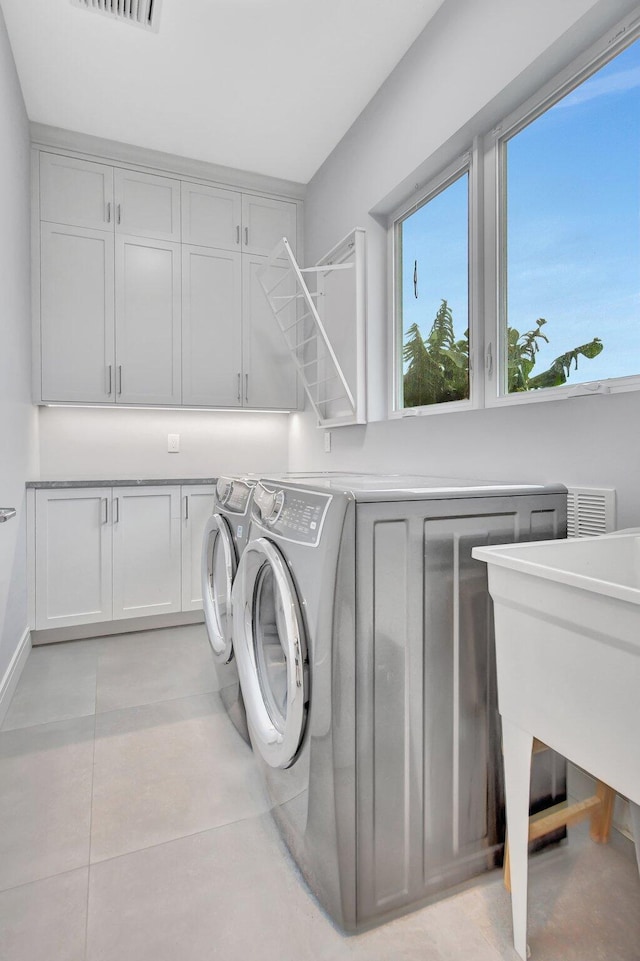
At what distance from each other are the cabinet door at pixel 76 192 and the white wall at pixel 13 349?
0.12m

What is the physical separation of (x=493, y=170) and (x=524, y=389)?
857 millimetres

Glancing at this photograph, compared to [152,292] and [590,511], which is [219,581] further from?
[152,292]

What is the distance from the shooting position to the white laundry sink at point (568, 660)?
2.60ft

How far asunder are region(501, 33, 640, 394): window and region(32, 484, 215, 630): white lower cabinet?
2012mm

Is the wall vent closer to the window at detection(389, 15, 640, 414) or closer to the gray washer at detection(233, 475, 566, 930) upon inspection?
the gray washer at detection(233, 475, 566, 930)

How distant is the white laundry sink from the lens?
79cm

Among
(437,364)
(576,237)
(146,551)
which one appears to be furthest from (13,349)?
(576,237)

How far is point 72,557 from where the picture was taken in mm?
2766

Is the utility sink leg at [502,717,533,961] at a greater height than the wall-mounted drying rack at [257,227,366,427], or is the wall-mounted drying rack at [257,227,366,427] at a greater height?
the wall-mounted drying rack at [257,227,366,427]

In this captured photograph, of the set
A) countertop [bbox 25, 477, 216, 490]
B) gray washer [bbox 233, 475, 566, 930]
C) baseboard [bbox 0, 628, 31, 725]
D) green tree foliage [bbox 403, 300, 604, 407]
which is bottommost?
baseboard [bbox 0, 628, 31, 725]

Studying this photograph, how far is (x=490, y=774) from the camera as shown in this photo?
4.27 ft

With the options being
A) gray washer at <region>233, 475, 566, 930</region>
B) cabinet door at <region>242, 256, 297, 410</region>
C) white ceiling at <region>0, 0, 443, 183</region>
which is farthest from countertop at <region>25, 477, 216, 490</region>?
white ceiling at <region>0, 0, 443, 183</region>

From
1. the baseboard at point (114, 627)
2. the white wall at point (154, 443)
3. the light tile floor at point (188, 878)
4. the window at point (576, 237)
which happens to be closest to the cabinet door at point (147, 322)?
the white wall at point (154, 443)

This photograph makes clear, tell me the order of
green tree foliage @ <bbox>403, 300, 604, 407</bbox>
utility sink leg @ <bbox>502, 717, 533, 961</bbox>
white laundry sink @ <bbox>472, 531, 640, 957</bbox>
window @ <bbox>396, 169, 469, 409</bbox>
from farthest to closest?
1. window @ <bbox>396, 169, 469, 409</bbox>
2. green tree foliage @ <bbox>403, 300, 604, 407</bbox>
3. utility sink leg @ <bbox>502, 717, 533, 961</bbox>
4. white laundry sink @ <bbox>472, 531, 640, 957</bbox>
